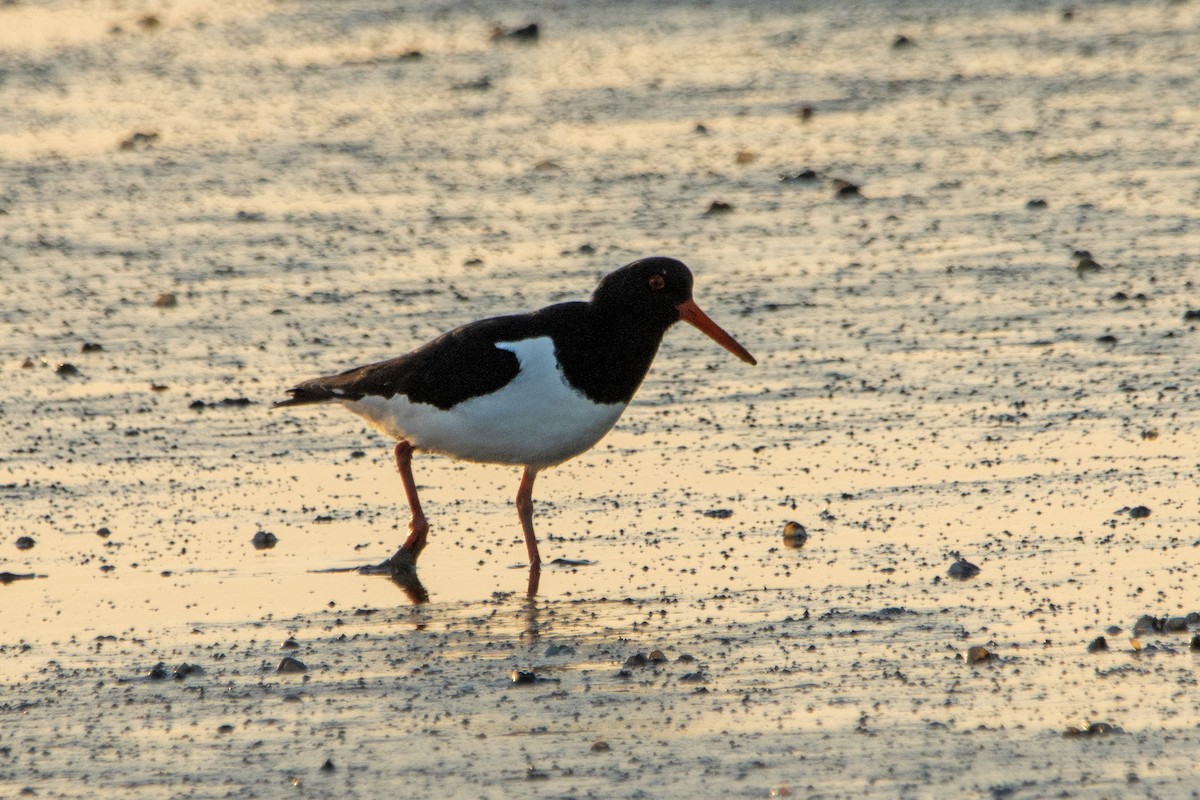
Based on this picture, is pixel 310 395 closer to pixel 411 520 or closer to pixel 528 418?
pixel 411 520

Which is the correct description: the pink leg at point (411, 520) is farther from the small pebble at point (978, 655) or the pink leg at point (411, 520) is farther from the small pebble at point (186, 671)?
the small pebble at point (978, 655)

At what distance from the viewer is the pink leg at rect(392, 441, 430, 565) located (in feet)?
21.7

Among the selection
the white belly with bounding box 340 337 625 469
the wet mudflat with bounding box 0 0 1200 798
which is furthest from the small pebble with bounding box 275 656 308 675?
the white belly with bounding box 340 337 625 469

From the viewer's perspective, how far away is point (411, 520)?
22.4ft

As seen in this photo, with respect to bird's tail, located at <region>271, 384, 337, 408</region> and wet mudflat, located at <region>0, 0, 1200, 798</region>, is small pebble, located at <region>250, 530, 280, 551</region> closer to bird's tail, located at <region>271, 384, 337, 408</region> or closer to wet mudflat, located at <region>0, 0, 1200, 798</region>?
wet mudflat, located at <region>0, 0, 1200, 798</region>

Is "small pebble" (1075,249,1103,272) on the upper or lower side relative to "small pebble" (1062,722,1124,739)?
upper

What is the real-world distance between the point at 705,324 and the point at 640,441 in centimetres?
87

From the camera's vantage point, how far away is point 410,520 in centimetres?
702

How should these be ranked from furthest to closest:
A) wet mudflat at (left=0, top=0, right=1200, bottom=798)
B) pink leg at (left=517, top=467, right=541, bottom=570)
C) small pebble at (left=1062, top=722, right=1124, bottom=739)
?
pink leg at (left=517, top=467, right=541, bottom=570) → wet mudflat at (left=0, top=0, right=1200, bottom=798) → small pebble at (left=1062, top=722, right=1124, bottom=739)

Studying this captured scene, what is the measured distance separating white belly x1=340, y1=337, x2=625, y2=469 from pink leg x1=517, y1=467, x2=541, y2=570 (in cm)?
6

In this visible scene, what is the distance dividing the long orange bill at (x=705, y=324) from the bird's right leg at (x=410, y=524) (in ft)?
3.47

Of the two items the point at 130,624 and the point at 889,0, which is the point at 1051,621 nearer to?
the point at 130,624

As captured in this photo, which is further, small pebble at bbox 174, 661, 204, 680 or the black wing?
the black wing

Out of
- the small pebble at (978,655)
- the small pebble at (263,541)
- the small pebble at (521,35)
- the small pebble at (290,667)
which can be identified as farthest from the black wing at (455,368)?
the small pebble at (521,35)
